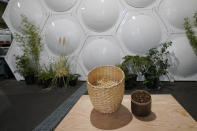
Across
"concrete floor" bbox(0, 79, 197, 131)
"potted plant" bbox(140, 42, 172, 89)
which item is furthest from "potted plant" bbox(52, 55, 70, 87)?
"potted plant" bbox(140, 42, 172, 89)

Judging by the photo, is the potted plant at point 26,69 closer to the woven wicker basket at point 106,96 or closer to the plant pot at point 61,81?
the plant pot at point 61,81

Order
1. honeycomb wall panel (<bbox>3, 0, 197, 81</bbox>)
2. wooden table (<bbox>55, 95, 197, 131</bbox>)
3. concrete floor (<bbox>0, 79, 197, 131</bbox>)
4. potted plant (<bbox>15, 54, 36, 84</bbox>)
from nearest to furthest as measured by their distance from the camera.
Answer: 1. wooden table (<bbox>55, 95, 197, 131</bbox>)
2. concrete floor (<bbox>0, 79, 197, 131</bbox>)
3. honeycomb wall panel (<bbox>3, 0, 197, 81</bbox>)
4. potted plant (<bbox>15, 54, 36, 84</bbox>)

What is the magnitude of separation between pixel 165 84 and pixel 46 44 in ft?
7.19

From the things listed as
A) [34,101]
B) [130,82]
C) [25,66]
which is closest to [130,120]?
[130,82]

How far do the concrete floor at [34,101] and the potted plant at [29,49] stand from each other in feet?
1.00

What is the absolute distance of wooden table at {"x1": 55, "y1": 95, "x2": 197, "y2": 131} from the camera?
1.72ft

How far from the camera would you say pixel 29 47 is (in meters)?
2.46

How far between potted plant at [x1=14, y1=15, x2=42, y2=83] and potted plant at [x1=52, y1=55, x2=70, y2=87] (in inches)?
19.5

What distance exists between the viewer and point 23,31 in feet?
7.91

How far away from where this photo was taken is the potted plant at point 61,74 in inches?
81.9

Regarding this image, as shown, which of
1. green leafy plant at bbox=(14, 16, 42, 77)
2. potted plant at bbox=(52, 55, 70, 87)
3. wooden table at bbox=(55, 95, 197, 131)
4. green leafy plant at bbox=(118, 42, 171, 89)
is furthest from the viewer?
green leafy plant at bbox=(14, 16, 42, 77)

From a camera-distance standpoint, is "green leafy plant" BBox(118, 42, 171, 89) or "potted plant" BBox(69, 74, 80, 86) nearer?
"green leafy plant" BBox(118, 42, 171, 89)

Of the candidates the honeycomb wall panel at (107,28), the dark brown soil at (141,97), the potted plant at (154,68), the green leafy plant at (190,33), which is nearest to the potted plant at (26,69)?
the honeycomb wall panel at (107,28)

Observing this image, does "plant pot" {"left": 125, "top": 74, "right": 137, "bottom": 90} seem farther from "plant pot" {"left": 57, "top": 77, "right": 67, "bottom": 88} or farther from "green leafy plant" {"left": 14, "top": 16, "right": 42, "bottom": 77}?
"green leafy plant" {"left": 14, "top": 16, "right": 42, "bottom": 77}
